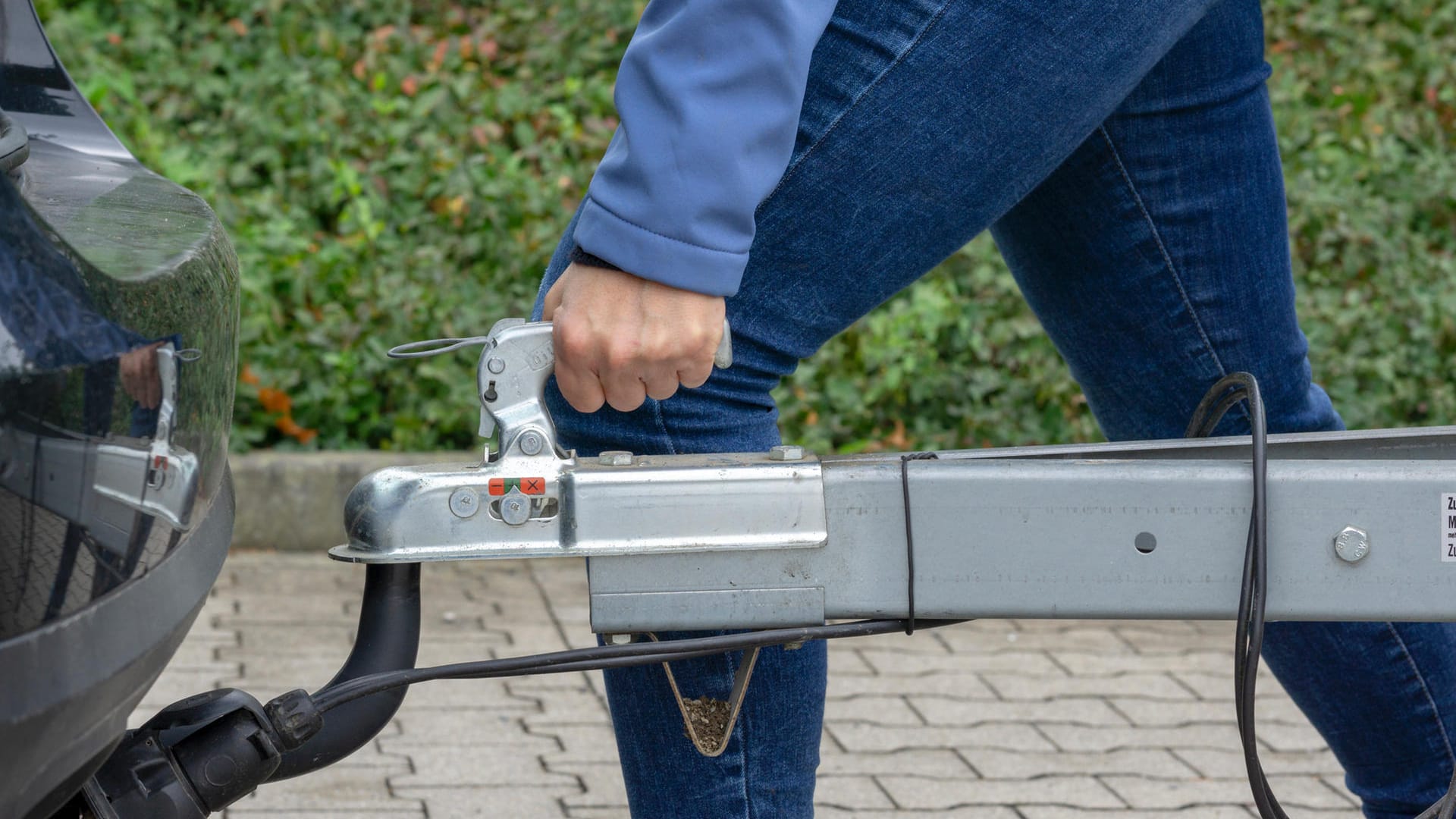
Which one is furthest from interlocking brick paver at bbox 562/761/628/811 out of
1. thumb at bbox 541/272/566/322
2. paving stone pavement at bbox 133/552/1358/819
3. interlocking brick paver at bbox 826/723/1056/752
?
thumb at bbox 541/272/566/322

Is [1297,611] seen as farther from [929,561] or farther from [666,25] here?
[666,25]

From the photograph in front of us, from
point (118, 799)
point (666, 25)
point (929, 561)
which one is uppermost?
point (666, 25)

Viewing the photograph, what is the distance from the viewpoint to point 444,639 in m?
3.46

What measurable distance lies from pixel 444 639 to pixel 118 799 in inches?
92.0

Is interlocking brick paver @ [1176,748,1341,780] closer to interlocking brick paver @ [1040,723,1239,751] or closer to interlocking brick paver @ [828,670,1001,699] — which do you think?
interlocking brick paver @ [1040,723,1239,751]

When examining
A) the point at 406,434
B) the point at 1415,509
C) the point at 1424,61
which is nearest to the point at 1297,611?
the point at 1415,509

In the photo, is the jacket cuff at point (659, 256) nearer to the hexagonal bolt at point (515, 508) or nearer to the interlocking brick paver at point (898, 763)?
the hexagonal bolt at point (515, 508)

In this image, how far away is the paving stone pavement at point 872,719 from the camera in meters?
2.57

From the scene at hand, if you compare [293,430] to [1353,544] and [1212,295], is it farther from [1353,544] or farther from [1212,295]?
[1353,544]

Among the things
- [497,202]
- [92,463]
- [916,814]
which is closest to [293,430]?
[497,202]

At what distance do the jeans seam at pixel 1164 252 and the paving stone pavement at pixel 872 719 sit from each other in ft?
3.58

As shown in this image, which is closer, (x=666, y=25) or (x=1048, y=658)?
(x=666, y=25)

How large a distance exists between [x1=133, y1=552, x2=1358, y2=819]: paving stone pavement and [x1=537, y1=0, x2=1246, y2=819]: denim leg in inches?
45.7

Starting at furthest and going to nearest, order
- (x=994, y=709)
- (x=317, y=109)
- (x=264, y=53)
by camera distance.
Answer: (x=264, y=53)
(x=317, y=109)
(x=994, y=709)
